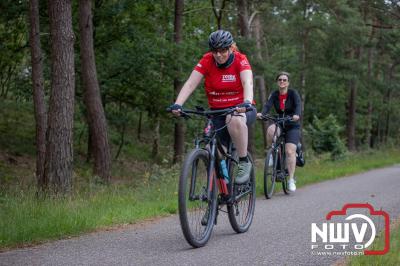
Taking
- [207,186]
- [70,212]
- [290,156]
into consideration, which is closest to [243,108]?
[207,186]

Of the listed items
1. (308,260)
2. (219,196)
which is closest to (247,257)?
(308,260)

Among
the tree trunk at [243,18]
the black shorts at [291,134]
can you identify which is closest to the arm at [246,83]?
the black shorts at [291,134]

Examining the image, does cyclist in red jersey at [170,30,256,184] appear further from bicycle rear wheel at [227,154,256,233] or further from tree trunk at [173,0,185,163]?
tree trunk at [173,0,185,163]

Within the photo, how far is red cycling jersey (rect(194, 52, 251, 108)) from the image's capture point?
672cm

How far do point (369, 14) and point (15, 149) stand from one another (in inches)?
956

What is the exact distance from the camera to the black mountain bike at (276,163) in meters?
11.1

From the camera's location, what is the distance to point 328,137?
27281mm

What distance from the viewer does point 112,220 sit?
25.2 ft

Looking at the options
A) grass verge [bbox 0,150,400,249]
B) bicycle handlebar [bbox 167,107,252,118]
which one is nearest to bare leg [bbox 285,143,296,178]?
grass verge [bbox 0,150,400,249]

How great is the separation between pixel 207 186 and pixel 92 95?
1112 centimetres

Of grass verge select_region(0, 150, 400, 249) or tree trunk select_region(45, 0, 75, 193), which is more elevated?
tree trunk select_region(45, 0, 75, 193)

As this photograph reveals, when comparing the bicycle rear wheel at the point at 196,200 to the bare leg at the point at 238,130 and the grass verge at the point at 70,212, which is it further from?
the grass verge at the point at 70,212

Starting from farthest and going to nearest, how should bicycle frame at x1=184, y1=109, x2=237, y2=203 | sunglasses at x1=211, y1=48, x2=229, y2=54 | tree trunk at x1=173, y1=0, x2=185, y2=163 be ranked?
1. tree trunk at x1=173, y1=0, x2=185, y2=163
2. sunglasses at x1=211, y1=48, x2=229, y2=54
3. bicycle frame at x1=184, y1=109, x2=237, y2=203

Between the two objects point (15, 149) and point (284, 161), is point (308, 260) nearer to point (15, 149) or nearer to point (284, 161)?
point (284, 161)
